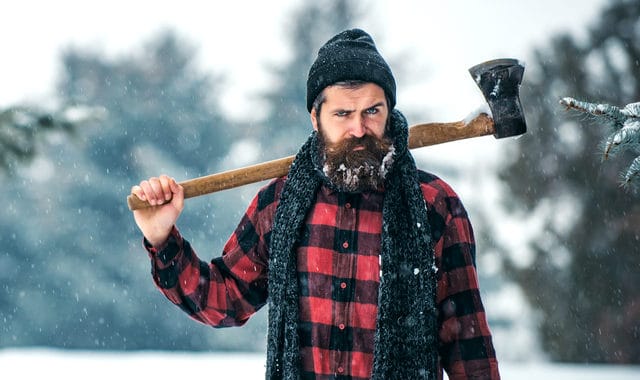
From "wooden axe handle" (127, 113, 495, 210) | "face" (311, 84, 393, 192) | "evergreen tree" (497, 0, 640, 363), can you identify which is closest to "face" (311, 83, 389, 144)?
"face" (311, 84, 393, 192)

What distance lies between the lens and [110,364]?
786cm

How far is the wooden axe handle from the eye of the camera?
91.4 inches

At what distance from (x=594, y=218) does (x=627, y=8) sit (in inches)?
113

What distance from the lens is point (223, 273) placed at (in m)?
2.38

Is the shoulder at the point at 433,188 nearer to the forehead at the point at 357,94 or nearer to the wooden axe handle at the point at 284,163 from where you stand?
the wooden axe handle at the point at 284,163

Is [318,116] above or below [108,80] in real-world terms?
below

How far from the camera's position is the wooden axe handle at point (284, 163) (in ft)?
7.62

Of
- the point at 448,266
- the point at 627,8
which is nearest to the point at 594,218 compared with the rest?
the point at 627,8

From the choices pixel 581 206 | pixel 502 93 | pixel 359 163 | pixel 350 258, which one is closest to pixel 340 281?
pixel 350 258

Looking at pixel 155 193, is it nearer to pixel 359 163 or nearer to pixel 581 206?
pixel 359 163

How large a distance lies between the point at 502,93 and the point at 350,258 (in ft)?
2.23

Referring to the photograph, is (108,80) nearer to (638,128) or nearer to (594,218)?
(594,218)

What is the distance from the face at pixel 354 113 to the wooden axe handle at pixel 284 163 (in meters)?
0.17

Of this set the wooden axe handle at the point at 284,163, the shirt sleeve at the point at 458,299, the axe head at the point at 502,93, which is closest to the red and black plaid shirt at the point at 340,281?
the shirt sleeve at the point at 458,299
